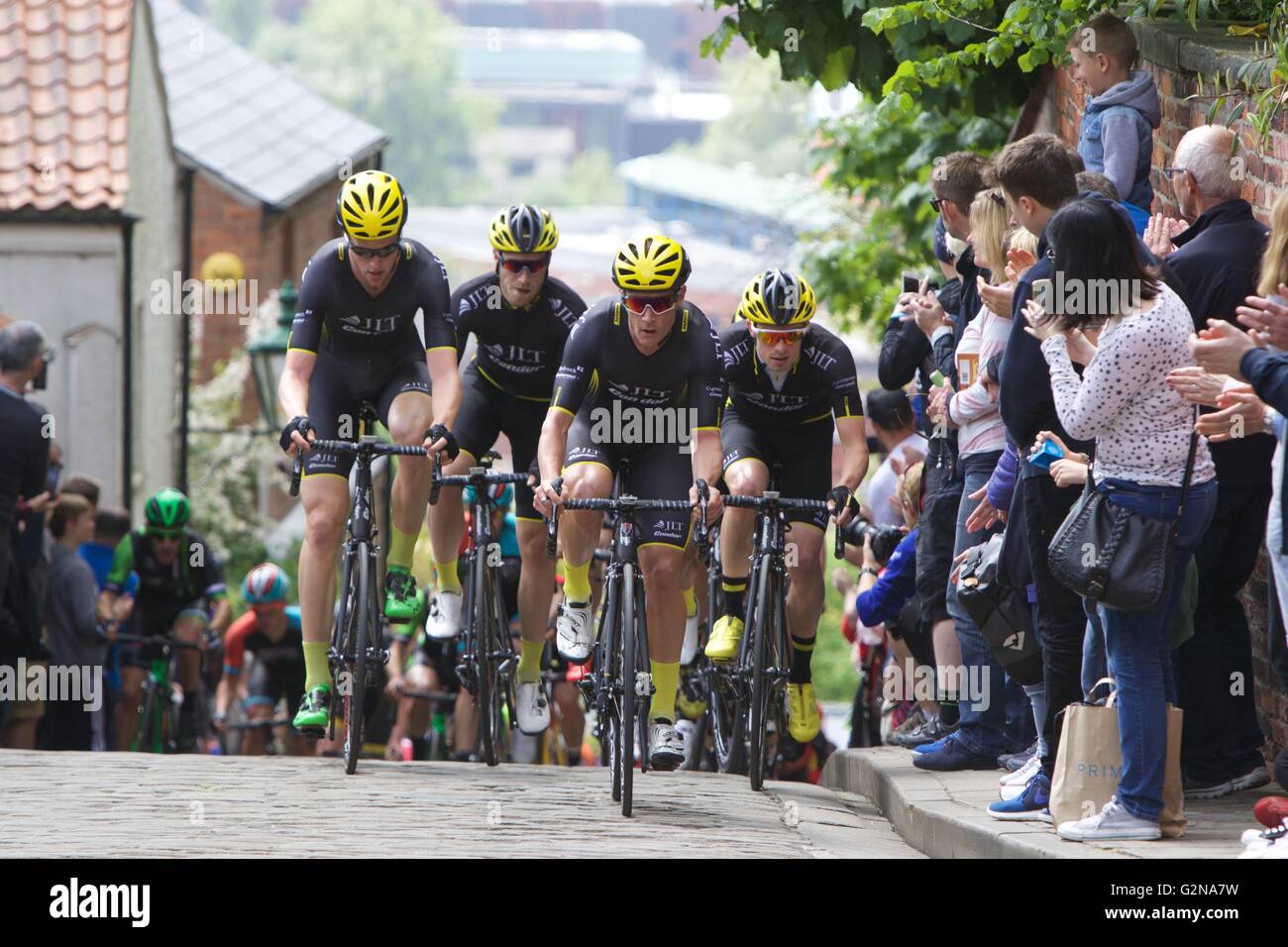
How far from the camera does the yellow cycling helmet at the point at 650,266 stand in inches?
380

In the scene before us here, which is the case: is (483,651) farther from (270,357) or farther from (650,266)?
(270,357)

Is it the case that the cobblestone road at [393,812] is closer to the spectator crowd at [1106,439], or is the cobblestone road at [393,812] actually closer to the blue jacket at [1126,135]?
the spectator crowd at [1106,439]

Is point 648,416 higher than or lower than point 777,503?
higher

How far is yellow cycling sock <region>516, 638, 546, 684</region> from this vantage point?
447 inches

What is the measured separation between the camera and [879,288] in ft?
67.7

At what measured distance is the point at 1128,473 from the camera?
7383mm

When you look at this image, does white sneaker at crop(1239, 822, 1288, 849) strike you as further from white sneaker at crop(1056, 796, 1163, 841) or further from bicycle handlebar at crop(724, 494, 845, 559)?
bicycle handlebar at crop(724, 494, 845, 559)

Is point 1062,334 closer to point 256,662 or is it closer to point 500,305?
point 500,305

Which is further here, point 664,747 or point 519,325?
point 519,325

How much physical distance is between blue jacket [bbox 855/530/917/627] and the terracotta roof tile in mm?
11355

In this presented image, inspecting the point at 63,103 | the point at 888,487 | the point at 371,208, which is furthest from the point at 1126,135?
the point at 63,103

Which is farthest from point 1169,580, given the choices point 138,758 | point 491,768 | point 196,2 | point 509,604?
point 196,2

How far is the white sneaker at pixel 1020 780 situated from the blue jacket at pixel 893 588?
95.7 inches

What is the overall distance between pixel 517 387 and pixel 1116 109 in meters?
3.38
